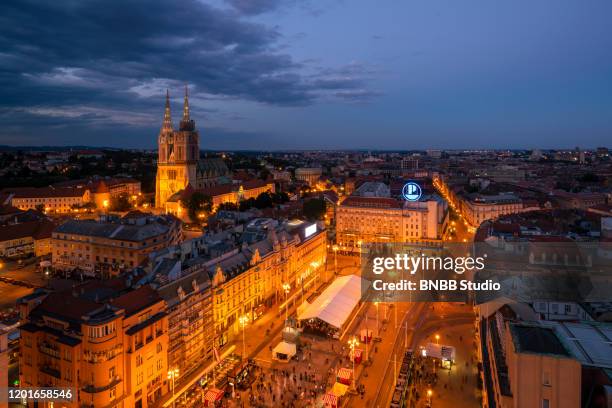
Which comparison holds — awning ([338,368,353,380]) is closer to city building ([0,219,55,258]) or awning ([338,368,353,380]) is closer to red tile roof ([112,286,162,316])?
red tile roof ([112,286,162,316])

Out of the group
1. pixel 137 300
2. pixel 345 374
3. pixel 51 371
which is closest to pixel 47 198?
pixel 51 371

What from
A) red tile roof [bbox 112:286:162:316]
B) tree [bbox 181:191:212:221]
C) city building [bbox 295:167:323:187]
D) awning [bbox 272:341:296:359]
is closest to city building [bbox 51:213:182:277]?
red tile roof [bbox 112:286:162:316]

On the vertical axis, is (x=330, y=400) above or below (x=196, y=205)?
below

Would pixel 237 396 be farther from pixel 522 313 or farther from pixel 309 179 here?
pixel 309 179

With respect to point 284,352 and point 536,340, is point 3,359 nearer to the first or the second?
point 284,352

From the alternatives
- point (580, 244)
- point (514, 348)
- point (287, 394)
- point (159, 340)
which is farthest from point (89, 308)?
point (580, 244)

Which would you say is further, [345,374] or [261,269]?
[261,269]
